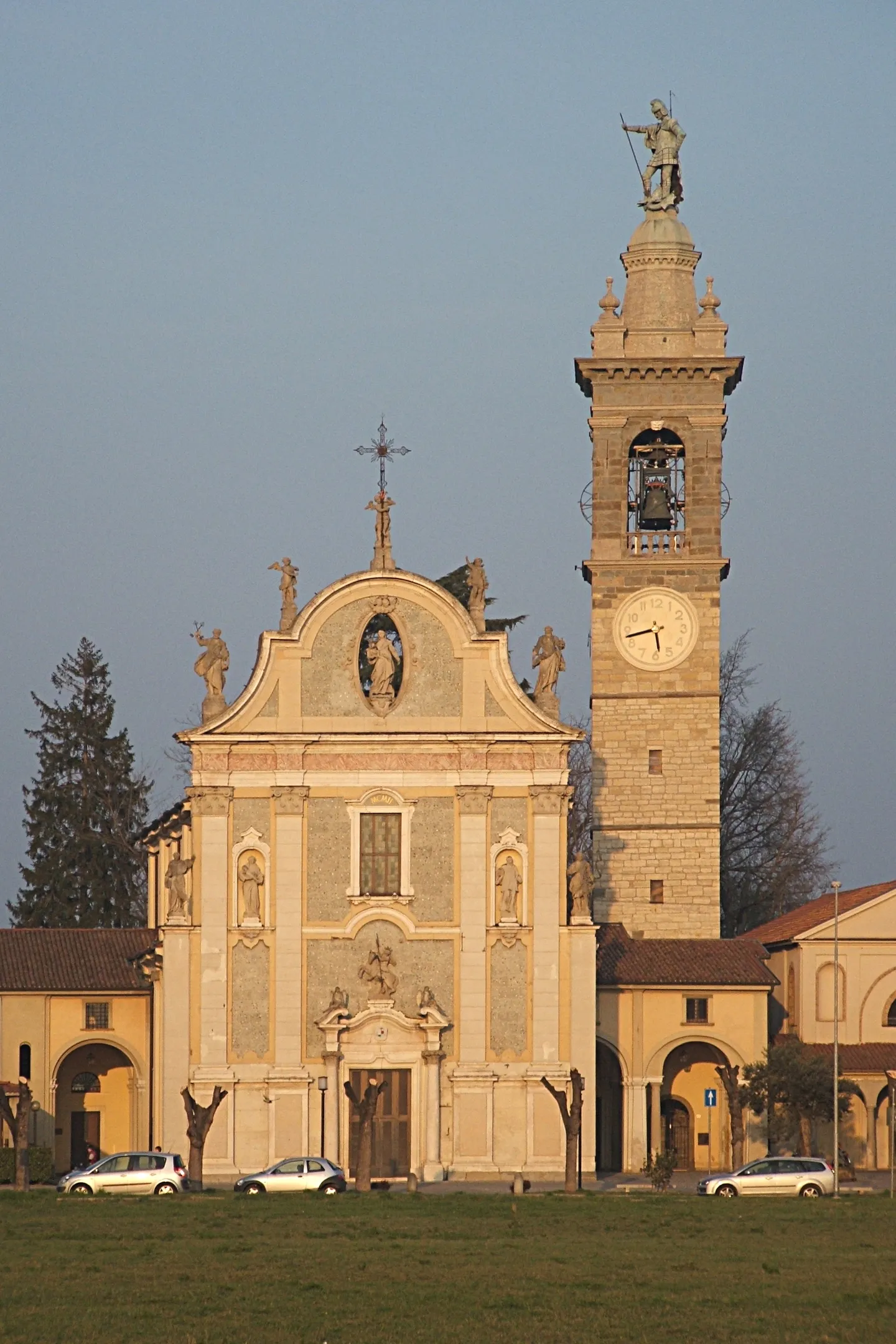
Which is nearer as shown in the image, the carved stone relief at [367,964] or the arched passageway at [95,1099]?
the carved stone relief at [367,964]

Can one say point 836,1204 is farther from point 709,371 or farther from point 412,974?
point 709,371

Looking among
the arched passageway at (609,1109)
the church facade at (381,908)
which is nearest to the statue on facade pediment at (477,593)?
the church facade at (381,908)

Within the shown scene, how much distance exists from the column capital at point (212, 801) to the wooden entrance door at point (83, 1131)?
10215mm

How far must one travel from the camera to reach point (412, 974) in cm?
5097

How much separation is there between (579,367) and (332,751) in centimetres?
1331

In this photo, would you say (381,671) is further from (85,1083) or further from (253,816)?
(85,1083)

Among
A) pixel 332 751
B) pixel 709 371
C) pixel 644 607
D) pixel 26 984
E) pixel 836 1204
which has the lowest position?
pixel 836 1204

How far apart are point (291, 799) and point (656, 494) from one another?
13.4 metres

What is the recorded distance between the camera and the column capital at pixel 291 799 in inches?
2013

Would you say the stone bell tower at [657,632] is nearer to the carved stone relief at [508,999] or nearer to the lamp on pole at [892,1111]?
the lamp on pole at [892,1111]

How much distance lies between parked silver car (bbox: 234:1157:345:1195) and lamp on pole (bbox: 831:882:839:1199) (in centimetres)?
879

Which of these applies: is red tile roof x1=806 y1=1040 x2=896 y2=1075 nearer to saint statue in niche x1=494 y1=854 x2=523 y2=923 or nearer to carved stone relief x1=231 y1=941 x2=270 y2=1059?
saint statue in niche x1=494 y1=854 x2=523 y2=923

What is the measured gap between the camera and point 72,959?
5788 centimetres

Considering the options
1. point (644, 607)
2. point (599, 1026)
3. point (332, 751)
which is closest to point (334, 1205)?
point (332, 751)
